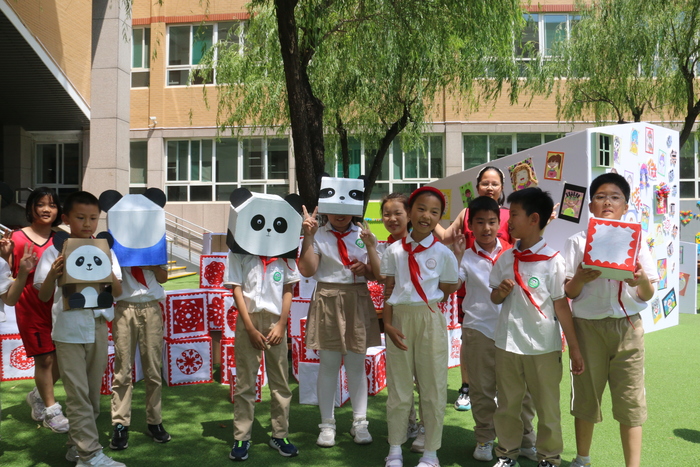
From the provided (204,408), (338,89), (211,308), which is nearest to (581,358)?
(204,408)

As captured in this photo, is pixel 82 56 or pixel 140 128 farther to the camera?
pixel 140 128

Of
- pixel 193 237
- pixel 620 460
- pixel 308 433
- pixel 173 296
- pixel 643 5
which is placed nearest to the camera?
pixel 620 460

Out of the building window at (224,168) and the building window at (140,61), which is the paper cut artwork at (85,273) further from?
the building window at (140,61)

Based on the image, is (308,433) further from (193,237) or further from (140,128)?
(140,128)

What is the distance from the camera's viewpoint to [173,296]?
5.45m

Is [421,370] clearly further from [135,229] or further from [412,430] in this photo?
[135,229]

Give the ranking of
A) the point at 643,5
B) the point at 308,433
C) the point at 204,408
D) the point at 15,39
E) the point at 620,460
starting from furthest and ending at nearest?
the point at 643,5 < the point at 15,39 < the point at 204,408 < the point at 308,433 < the point at 620,460

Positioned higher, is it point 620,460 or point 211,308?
point 211,308

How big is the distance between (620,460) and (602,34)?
1053cm

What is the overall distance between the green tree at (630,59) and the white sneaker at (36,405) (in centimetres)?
1093

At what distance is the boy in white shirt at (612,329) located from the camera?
3.04 m

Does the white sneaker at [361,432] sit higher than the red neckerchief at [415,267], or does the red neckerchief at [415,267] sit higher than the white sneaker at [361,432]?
the red neckerchief at [415,267]

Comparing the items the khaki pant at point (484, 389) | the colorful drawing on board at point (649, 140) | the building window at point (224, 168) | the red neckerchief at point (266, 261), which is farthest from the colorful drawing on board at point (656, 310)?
the building window at point (224, 168)

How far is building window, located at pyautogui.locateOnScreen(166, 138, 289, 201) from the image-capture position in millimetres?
17141
